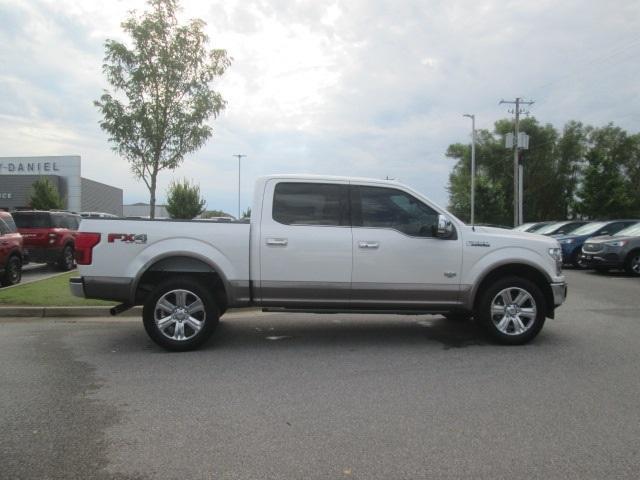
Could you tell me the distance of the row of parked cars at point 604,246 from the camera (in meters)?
14.0

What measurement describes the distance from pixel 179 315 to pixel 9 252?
285 inches

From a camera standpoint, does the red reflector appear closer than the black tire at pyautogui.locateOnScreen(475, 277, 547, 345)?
Yes

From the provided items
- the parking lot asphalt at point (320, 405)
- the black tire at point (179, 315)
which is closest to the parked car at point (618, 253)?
the parking lot asphalt at point (320, 405)

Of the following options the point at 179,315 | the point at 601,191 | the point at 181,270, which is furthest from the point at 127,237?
the point at 601,191

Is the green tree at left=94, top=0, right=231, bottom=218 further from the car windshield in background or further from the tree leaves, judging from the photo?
the tree leaves

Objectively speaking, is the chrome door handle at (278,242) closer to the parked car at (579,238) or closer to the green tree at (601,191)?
the parked car at (579,238)

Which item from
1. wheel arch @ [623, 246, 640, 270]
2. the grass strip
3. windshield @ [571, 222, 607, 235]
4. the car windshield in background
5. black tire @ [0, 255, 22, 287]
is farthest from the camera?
windshield @ [571, 222, 607, 235]

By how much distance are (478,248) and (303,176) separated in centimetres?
225

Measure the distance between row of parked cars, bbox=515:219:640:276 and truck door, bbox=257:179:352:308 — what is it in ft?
36.3

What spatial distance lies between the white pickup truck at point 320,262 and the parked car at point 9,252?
20.2 feet

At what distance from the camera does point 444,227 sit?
594cm

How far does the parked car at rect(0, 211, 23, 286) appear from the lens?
1087 cm

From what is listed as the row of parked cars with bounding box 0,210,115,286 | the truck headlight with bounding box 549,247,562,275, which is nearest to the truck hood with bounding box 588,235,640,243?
the truck headlight with bounding box 549,247,562,275

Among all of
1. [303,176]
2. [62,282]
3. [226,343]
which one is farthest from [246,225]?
[62,282]
